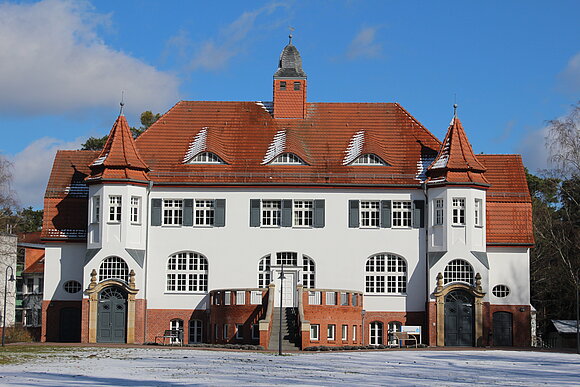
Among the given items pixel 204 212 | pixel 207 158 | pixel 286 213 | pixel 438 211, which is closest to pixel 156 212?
pixel 204 212

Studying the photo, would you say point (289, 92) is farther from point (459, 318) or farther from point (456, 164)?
point (459, 318)

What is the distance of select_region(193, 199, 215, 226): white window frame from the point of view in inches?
1807

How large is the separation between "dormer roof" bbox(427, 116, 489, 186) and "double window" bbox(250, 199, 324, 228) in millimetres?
5231

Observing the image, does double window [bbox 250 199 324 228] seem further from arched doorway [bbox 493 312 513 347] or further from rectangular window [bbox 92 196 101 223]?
arched doorway [bbox 493 312 513 347]

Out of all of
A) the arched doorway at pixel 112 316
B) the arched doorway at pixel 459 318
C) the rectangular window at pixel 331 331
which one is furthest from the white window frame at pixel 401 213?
the arched doorway at pixel 112 316

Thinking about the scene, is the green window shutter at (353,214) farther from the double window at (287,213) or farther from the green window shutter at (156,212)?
the green window shutter at (156,212)

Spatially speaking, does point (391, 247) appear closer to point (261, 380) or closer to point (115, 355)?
point (115, 355)

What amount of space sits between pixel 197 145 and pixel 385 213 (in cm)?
915

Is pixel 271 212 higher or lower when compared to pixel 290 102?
lower

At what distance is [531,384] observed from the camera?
2348cm

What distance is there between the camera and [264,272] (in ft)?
150

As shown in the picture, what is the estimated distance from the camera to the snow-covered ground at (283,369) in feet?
76.8

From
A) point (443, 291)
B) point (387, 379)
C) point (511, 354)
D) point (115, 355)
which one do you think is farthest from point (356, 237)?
point (387, 379)

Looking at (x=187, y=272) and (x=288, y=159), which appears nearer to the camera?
(x=187, y=272)
